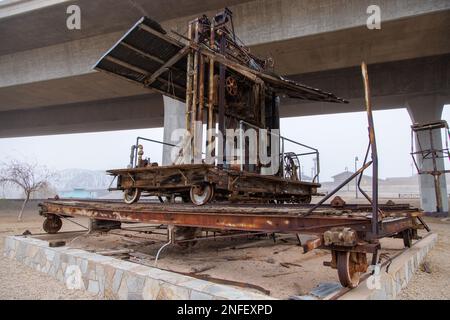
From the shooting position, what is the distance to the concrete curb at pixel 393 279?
11.0 ft

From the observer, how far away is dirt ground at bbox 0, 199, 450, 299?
482 centimetres

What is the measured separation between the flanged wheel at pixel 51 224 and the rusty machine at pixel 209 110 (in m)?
3.39

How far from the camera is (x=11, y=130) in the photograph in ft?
102

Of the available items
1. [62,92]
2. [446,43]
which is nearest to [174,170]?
[446,43]

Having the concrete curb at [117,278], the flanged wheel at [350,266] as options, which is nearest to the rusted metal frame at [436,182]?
the flanged wheel at [350,266]

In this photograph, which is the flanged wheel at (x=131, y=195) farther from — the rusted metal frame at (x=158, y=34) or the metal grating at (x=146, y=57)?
the rusted metal frame at (x=158, y=34)

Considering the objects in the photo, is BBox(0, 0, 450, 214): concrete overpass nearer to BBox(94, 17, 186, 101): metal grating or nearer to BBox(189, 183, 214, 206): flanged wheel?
BBox(94, 17, 186, 101): metal grating

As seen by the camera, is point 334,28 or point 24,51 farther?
point 24,51

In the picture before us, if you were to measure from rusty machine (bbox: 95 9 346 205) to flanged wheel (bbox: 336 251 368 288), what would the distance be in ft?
10.6

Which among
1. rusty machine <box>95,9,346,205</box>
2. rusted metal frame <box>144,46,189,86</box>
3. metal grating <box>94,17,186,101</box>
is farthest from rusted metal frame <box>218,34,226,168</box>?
metal grating <box>94,17,186,101</box>

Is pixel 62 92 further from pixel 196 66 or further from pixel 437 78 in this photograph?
pixel 437 78

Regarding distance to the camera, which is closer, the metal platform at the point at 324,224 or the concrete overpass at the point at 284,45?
the metal platform at the point at 324,224
